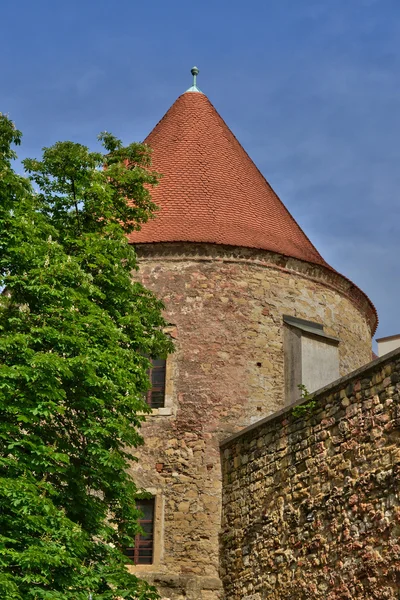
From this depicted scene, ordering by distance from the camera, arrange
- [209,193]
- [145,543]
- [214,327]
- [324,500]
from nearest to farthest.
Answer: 1. [324,500]
2. [145,543]
3. [214,327]
4. [209,193]

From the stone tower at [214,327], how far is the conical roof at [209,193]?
30 millimetres

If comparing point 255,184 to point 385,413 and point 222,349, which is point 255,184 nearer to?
point 222,349

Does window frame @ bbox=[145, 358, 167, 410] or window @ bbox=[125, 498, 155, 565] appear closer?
window @ bbox=[125, 498, 155, 565]

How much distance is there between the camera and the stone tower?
14125 mm

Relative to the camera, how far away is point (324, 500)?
37.1 ft

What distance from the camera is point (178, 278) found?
1563 cm

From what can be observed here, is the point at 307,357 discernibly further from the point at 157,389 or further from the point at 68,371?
the point at 68,371

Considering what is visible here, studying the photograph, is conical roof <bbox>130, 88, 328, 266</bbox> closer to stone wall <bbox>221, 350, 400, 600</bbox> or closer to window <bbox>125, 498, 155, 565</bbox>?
stone wall <bbox>221, 350, 400, 600</bbox>

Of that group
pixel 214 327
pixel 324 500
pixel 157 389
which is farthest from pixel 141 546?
pixel 324 500

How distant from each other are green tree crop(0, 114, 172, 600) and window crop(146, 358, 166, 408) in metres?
2.48

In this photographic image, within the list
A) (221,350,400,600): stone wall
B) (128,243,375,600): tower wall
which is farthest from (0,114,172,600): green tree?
(128,243,375,600): tower wall

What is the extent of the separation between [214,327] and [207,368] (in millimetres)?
714

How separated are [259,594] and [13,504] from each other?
14.4ft

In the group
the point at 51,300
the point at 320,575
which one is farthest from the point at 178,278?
the point at 320,575
